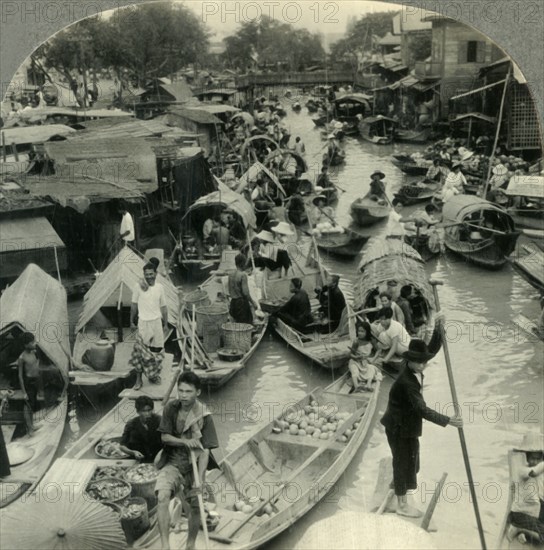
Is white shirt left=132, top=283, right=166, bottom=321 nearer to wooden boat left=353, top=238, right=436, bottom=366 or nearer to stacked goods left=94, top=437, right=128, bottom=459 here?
stacked goods left=94, top=437, right=128, bottom=459

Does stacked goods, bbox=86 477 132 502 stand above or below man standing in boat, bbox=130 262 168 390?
below

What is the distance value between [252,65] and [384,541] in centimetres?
634

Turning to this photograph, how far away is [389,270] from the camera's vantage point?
12.3m

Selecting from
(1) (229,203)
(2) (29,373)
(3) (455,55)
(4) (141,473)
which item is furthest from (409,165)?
(4) (141,473)

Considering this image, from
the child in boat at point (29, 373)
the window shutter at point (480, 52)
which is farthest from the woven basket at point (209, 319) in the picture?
the window shutter at point (480, 52)

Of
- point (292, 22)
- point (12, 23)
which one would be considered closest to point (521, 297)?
point (292, 22)

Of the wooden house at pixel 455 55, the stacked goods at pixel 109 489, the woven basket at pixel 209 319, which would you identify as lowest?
the stacked goods at pixel 109 489

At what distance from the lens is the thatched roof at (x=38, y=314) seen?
31.5 ft

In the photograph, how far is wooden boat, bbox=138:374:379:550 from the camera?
7340mm

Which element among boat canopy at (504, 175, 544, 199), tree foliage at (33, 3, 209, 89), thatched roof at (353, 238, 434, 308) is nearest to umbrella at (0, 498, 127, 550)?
tree foliage at (33, 3, 209, 89)

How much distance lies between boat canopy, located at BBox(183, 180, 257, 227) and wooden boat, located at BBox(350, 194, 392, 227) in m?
2.36

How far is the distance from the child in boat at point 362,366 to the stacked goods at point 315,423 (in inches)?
24.1

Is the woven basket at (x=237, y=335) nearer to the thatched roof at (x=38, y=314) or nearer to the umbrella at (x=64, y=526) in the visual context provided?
the thatched roof at (x=38, y=314)

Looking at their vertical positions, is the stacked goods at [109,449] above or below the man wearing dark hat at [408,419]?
below
